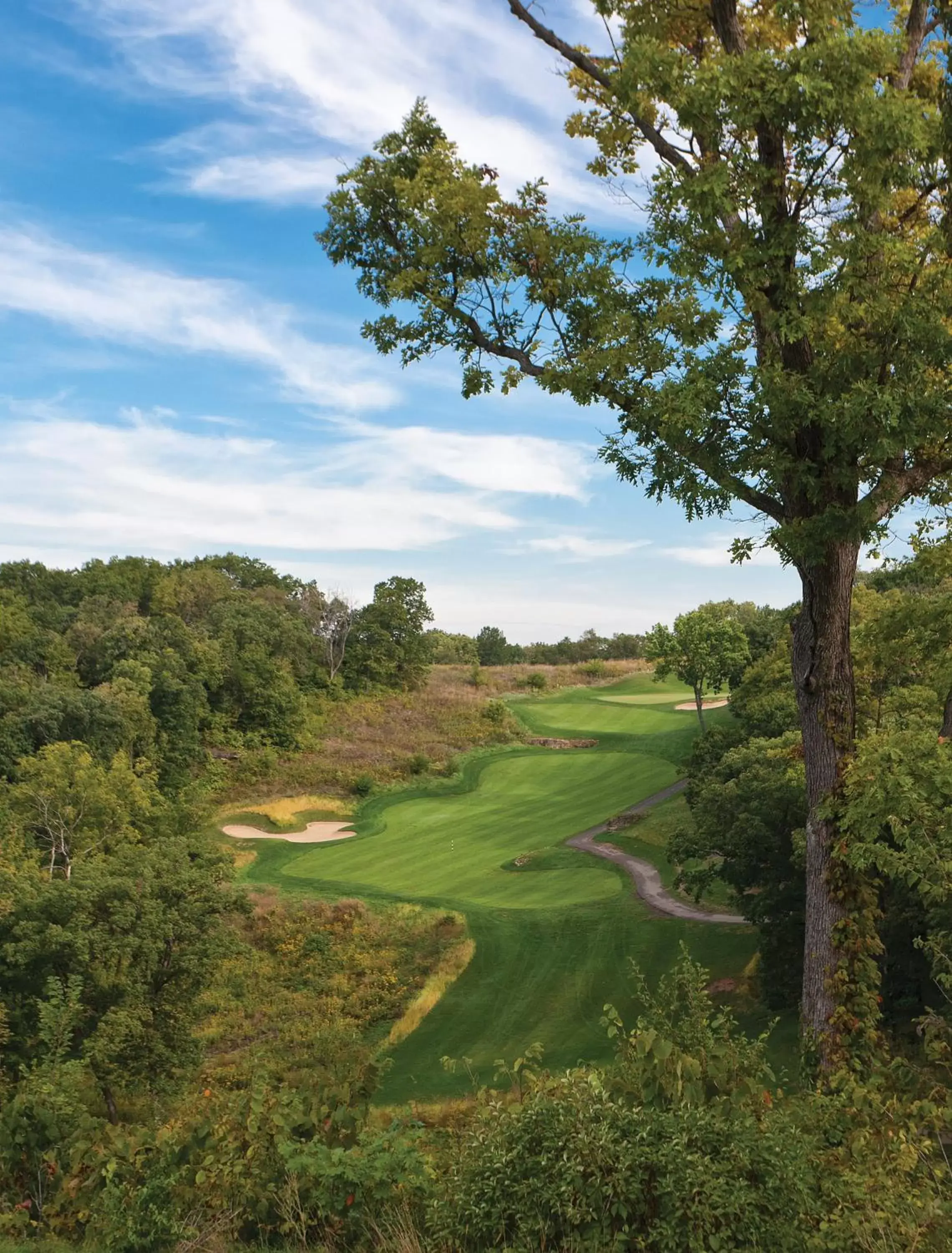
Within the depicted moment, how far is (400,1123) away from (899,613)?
A: 8.39 m

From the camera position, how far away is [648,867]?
28.8m

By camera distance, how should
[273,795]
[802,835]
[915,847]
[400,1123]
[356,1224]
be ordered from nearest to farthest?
[356,1224], [400,1123], [915,847], [802,835], [273,795]

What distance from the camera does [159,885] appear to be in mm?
17078

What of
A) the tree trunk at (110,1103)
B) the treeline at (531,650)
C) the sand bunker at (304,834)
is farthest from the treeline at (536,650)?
the tree trunk at (110,1103)

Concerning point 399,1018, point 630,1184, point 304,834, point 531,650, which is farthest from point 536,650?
point 630,1184

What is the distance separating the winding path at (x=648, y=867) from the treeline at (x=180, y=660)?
1933 cm

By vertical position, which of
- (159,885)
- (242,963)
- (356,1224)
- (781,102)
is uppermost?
(781,102)

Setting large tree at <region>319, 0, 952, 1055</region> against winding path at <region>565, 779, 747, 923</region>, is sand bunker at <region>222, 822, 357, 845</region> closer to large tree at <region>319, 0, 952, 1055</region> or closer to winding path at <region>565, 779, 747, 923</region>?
winding path at <region>565, 779, 747, 923</region>

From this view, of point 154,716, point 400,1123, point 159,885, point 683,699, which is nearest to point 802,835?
point 400,1123

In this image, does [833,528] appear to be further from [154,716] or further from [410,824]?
[154,716]

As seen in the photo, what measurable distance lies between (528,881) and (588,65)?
24.5 metres

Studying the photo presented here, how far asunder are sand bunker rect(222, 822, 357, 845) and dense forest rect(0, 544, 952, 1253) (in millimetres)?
1633

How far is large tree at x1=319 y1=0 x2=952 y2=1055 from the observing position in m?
7.29

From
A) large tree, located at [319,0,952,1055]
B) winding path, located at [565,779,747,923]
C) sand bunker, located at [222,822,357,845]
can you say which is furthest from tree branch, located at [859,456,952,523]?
sand bunker, located at [222,822,357,845]
